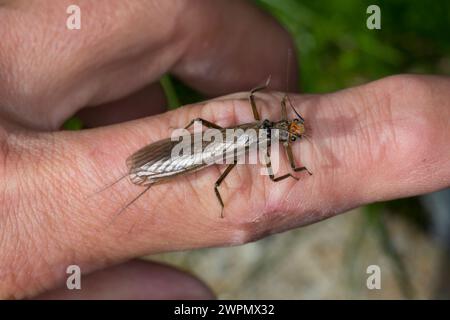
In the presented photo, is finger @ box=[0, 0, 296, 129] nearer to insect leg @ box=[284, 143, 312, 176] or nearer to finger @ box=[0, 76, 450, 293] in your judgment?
finger @ box=[0, 76, 450, 293]

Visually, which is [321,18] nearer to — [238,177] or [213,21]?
[213,21]

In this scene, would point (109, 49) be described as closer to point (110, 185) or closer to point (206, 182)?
point (110, 185)

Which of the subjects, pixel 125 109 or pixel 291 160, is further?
pixel 125 109

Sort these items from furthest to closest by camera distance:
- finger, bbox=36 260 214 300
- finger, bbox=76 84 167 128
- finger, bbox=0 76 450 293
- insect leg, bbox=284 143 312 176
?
finger, bbox=76 84 167 128, finger, bbox=36 260 214 300, insect leg, bbox=284 143 312 176, finger, bbox=0 76 450 293

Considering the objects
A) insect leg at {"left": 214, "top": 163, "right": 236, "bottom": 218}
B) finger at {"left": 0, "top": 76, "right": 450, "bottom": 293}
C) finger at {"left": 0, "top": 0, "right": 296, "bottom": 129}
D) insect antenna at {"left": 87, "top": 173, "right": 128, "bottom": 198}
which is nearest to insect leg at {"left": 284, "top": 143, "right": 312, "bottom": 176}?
finger at {"left": 0, "top": 76, "right": 450, "bottom": 293}

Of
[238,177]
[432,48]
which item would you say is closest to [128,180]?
[238,177]

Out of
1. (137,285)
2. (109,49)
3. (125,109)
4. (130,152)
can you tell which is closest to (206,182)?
(130,152)

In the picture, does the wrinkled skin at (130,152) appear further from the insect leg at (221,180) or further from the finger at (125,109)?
the finger at (125,109)
